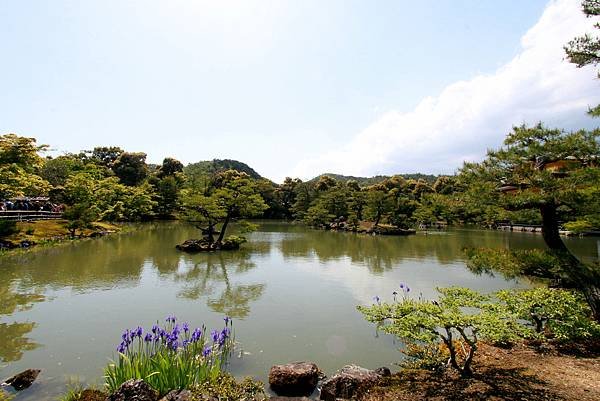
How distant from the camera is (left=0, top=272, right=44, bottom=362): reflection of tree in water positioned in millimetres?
5824

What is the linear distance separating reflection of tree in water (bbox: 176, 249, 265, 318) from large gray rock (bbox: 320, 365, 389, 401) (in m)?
3.90

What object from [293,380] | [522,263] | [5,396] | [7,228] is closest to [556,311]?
[522,263]

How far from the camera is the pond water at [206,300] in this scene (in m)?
5.77

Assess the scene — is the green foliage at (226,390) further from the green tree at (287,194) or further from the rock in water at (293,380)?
the green tree at (287,194)

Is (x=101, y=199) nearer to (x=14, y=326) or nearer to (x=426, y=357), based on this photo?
(x=14, y=326)

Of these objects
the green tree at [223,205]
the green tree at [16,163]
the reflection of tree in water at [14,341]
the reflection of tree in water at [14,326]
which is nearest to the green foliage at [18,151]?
the green tree at [16,163]

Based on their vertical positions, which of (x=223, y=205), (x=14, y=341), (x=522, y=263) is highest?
(x=223, y=205)

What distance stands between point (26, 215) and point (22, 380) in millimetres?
23341

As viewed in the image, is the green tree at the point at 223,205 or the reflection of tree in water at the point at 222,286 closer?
the reflection of tree in water at the point at 222,286

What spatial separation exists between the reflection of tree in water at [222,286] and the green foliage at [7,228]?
11.3m

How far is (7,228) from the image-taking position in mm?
18625

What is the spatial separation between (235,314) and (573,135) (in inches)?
303

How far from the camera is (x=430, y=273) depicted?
524 inches

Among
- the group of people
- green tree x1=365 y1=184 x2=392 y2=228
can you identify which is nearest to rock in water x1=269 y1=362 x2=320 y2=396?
the group of people
